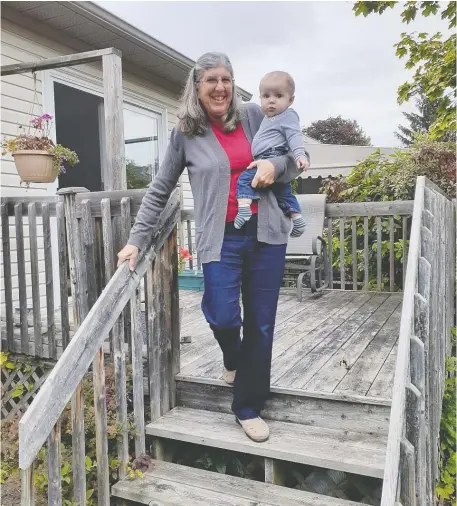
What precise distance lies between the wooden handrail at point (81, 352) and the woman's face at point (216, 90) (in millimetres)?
554

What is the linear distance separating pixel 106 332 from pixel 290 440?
939mm

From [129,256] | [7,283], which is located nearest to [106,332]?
[129,256]

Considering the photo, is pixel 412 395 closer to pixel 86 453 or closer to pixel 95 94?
pixel 86 453

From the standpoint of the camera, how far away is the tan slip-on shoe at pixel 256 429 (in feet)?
7.23

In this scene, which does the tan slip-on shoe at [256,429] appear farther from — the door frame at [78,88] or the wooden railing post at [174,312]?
the door frame at [78,88]

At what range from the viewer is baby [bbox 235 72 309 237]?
2.03m

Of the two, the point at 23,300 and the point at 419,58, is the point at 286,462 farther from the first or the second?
the point at 419,58

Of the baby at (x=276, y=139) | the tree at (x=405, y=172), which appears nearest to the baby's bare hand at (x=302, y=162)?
the baby at (x=276, y=139)

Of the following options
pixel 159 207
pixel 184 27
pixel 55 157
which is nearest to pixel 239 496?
pixel 159 207

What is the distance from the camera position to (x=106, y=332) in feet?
6.68

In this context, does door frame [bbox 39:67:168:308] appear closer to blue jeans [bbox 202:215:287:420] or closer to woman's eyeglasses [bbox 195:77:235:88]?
blue jeans [bbox 202:215:287:420]

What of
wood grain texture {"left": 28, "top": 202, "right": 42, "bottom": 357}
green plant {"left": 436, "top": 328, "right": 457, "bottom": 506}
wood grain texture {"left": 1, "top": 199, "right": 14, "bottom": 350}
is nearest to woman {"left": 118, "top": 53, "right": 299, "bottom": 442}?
green plant {"left": 436, "top": 328, "right": 457, "bottom": 506}

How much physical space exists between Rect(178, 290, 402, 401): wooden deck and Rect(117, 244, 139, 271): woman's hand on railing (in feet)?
2.53

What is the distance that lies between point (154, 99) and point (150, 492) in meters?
5.40
